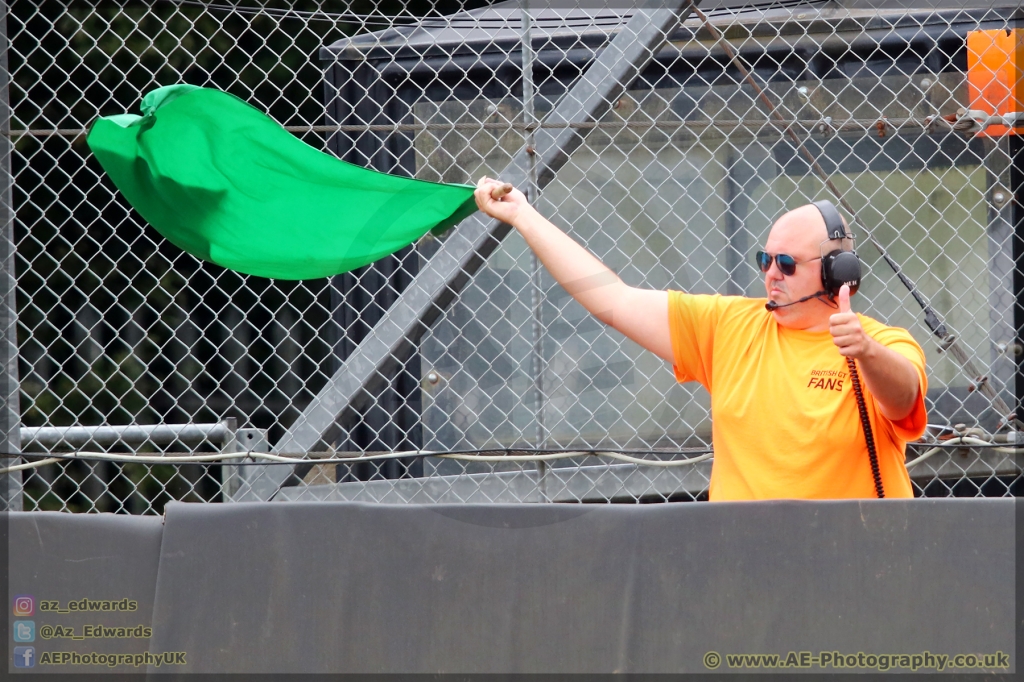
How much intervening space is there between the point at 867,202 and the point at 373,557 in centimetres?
272

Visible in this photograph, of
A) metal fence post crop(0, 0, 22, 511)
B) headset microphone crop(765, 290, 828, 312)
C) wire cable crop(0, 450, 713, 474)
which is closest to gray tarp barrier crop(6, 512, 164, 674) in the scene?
wire cable crop(0, 450, 713, 474)

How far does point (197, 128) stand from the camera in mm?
3371

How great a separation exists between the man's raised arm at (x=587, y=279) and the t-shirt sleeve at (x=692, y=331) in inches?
0.9

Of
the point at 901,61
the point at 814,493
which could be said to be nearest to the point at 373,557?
the point at 814,493

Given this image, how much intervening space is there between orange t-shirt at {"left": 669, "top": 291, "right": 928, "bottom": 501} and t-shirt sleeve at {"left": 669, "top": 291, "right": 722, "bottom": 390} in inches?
1.4

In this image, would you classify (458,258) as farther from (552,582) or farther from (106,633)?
(106,633)

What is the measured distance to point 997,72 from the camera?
13.5 feet

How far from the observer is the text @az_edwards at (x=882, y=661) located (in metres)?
2.76

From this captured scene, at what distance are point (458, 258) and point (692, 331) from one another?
4.57ft

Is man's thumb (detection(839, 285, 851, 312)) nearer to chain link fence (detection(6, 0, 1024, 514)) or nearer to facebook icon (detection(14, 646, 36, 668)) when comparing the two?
chain link fence (detection(6, 0, 1024, 514))

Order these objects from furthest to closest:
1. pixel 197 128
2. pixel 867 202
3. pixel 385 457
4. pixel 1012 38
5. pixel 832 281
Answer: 1. pixel 867 202
2. pixel 1012 38
3. pixel 385 457
4. pixel 197 128
5. pixel 832 281

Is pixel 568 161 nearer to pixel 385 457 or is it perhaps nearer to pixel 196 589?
pixel 385 457

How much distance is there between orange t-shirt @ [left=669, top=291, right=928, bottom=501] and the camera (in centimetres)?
277

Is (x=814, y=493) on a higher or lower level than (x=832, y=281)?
lower
